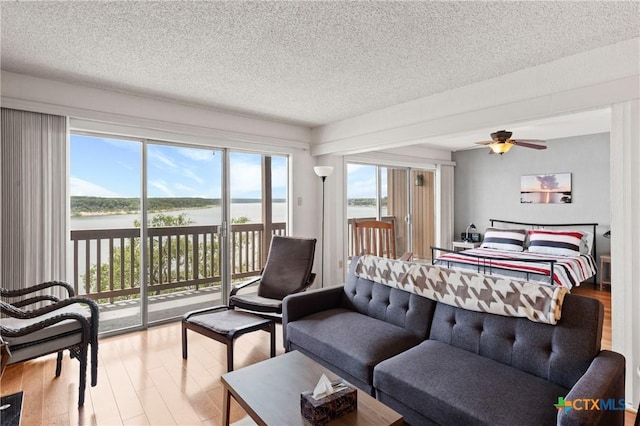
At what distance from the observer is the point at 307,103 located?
3807mm

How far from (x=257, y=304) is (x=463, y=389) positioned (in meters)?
2.03

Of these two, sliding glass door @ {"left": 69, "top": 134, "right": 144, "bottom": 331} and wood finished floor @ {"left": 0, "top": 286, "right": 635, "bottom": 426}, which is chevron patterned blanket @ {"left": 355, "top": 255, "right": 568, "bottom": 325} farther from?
sliding glass door @ {"left": 69, "top": 134, "right": 144, "bottom": 331}

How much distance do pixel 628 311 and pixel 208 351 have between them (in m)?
3.26

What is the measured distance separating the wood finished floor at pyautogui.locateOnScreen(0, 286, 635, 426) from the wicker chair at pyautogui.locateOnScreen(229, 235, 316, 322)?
0.40 meters

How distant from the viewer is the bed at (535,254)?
13.8 ft

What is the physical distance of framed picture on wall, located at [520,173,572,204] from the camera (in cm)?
572

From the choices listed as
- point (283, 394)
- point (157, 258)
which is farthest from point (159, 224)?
point (283, 394)

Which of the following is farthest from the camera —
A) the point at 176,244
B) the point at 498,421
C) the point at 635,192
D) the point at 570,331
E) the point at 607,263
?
the point at 607,263

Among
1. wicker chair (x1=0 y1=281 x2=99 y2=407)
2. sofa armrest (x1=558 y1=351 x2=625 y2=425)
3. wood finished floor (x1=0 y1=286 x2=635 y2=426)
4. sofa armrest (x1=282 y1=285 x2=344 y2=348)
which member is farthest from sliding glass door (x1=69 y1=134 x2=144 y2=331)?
sofa armrest (x1=558 y1=351 x2=625 y2=425)

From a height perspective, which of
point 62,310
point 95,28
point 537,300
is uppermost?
point 95,28

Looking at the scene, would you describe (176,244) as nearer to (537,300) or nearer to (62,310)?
(62,310)

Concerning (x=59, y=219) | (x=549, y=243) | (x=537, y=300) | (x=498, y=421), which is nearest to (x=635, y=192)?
(x=537, y=300)

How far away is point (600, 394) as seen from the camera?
145 centimetres

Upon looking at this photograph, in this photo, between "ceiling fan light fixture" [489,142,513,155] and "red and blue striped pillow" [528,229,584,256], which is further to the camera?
"red and blue striped pillow" [528,229,584,256]
